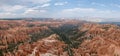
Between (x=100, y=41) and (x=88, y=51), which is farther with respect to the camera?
(x=100, y=41)

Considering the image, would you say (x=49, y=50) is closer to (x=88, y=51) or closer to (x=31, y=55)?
(x=31, y=55)

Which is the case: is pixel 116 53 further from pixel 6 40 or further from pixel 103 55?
pixel 6 40

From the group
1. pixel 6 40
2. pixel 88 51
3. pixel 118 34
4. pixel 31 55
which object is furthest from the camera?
pixel 6 40

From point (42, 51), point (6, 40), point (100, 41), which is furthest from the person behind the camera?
point (6, 40)

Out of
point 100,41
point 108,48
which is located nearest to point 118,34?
point 100,41

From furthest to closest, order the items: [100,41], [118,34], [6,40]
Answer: [6,40]
[118,34]
[100,41]

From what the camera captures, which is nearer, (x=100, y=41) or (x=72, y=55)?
(x=72, y=55)

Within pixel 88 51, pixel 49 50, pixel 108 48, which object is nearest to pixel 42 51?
pixel 49 50

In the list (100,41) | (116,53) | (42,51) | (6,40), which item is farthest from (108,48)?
(6,40)
